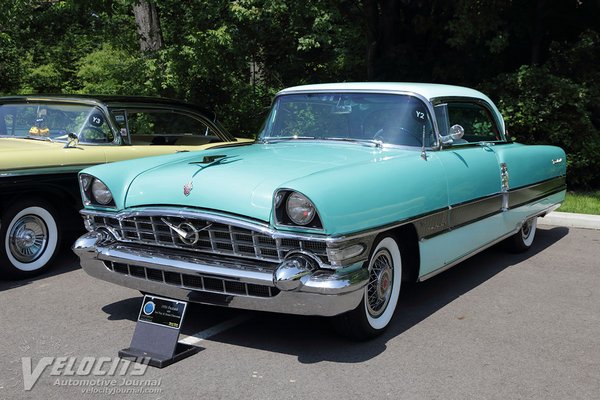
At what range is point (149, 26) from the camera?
1297 centimetres

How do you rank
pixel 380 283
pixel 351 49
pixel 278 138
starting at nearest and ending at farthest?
pixel 380 283, pixel 278 138, pixel 351 49

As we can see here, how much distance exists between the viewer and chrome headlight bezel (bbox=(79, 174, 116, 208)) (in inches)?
166

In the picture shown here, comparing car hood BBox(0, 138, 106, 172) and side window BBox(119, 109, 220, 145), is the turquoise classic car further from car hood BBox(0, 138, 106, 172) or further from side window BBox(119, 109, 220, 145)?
side window BBox(119, 109, 220, 145)

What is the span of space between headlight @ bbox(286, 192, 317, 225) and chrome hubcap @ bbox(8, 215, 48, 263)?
3.00m

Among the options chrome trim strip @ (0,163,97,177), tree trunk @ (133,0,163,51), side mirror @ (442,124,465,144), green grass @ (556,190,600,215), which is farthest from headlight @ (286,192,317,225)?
tree trunk @ (133,0,163,51)

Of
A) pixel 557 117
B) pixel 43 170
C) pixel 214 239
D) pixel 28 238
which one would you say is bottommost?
pixel 28 238

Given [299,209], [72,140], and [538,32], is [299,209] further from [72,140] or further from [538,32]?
[538,32]

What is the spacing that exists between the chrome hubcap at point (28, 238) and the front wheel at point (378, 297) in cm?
303

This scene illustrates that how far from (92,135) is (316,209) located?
11.5ft

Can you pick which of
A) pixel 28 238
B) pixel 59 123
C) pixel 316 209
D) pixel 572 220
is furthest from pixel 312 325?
pixel 572 220

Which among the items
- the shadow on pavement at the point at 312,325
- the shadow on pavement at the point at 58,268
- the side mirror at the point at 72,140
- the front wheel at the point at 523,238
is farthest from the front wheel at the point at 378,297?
the side mirror at the point at 72,140

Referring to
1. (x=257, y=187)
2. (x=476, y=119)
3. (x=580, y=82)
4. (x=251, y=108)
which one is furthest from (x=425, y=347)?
(x=251, y=108)

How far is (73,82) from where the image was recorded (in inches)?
813

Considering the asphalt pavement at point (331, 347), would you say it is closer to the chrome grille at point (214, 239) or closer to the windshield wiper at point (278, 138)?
the chrome grille at point (214, 239)
